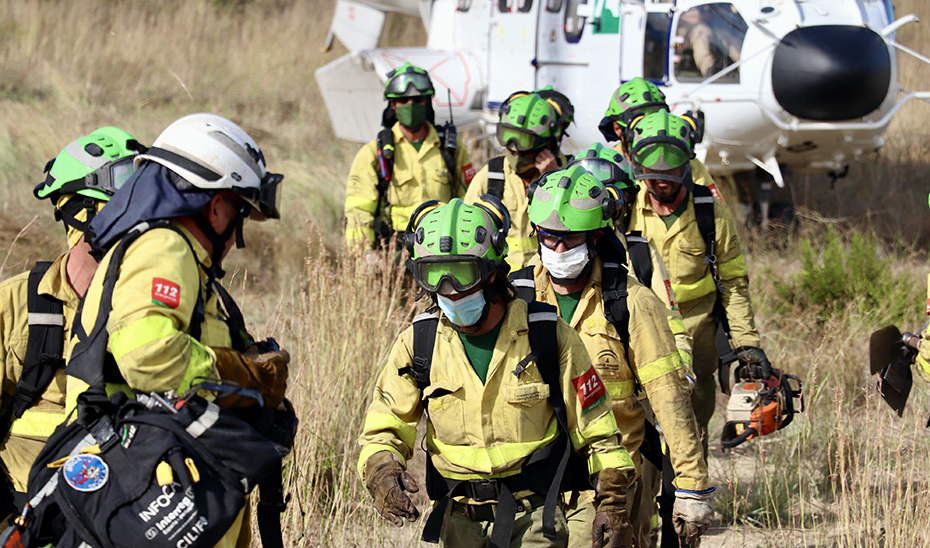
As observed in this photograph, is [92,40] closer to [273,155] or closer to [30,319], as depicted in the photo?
[273,155]

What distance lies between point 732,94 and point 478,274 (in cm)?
658

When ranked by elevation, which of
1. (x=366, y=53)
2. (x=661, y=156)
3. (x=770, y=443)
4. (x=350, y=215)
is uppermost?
(x=366, y=53)

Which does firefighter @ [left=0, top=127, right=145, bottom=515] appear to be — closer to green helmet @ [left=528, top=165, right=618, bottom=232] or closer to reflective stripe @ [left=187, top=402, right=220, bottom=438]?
reflective stripe @ [left=187, top=402, right=220, bottom=438]

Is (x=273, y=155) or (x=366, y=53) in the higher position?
(x=366, y=53)

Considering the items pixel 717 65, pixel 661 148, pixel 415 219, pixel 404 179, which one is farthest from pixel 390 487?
pixel 717 65

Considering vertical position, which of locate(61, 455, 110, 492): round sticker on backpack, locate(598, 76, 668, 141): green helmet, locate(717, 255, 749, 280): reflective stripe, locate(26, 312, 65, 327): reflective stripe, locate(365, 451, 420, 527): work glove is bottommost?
locate(365, 451, 420, 527): work glove

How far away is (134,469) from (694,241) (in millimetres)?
3250

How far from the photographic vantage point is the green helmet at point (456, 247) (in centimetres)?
277

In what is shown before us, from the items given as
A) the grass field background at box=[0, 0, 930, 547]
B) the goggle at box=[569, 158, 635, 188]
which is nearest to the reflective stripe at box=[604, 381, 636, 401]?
the grass field background at box=[0, 0, 930, 547]

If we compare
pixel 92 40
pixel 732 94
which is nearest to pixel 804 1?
pixel 732 94

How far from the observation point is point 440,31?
1110 cm

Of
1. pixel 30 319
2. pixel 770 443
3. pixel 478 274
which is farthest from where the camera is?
pixel 770 443

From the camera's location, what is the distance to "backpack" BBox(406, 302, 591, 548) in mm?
2838

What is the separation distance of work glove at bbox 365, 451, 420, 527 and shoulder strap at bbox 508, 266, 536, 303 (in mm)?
892
